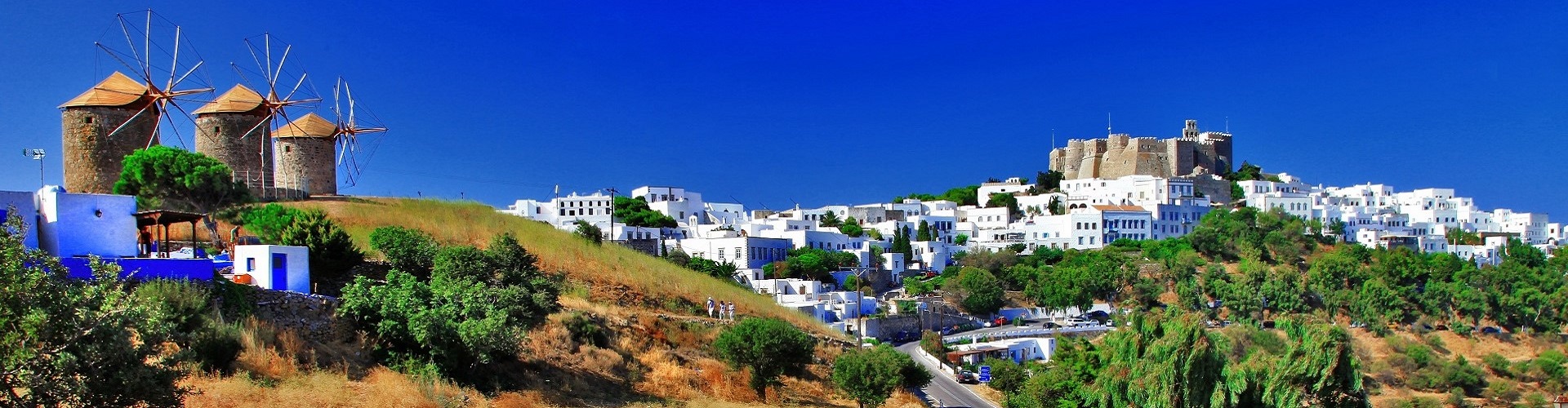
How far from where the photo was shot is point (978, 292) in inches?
1793

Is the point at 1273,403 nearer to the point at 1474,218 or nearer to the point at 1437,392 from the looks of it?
the point at 1437,392

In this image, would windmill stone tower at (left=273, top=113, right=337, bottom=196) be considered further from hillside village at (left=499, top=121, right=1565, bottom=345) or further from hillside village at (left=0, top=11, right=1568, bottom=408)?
hillside village at (left=499, top=121, right=1565, bottom=345)

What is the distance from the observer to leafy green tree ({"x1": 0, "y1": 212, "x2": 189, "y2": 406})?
8453mm

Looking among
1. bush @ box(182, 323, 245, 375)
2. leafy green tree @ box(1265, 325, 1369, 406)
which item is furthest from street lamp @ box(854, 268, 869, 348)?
bush @ box(182, 323, 245, 375)

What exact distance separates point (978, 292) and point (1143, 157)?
4186cm

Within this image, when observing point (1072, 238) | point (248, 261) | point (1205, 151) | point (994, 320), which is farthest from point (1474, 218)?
point (248, 261)

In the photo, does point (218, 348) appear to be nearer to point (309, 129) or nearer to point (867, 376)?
point (867, 376)

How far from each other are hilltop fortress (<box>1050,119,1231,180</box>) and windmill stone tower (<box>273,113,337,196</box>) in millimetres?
61936

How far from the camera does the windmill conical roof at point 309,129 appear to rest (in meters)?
31.6

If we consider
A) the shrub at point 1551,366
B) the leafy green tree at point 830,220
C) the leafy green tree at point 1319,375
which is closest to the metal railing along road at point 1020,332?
the shrub at point 1551,366

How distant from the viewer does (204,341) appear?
497 inches

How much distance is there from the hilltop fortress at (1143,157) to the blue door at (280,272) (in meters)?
72.5

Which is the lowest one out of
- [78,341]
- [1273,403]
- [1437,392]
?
[1437,392]

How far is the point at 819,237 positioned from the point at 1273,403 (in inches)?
1440
